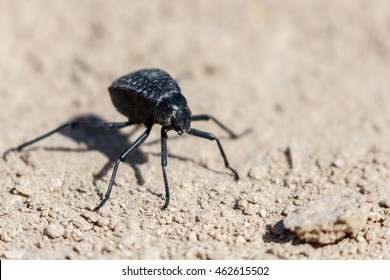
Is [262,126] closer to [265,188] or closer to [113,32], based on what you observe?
[265,188]

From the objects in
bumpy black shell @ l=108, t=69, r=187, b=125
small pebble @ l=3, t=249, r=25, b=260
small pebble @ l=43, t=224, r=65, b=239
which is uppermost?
bumpy black shell @ l=108, t=69, r=187, b=125

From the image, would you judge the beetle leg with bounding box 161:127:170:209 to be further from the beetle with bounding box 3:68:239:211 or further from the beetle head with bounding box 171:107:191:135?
the beetle head with bounding box 171:107:191:135

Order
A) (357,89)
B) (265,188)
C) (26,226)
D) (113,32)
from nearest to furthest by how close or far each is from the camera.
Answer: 1. (26,226)
2. (265,188)
3. (357,89)
4. (113,32)

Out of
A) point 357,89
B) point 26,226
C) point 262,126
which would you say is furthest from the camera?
point 357,89

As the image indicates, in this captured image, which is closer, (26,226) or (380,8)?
(26,226)

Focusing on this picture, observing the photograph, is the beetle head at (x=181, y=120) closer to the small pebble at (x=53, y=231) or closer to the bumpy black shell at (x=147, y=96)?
the bumpy black shell at (x=147, y=96)

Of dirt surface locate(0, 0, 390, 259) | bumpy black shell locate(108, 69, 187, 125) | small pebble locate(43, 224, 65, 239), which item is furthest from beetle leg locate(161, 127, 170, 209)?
small pebble locate(43, 224, 65, 239)
